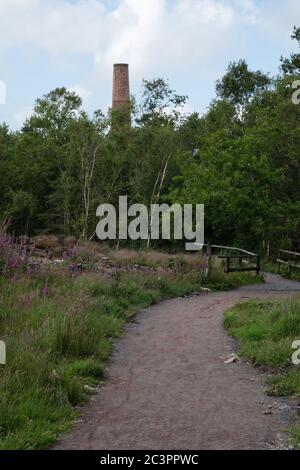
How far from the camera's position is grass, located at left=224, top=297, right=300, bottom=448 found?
7191 millimetres

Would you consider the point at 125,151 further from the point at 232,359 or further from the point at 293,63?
the point at 232,359

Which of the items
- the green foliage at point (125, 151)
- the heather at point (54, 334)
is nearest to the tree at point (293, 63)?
the green foliage at point (125, 151)

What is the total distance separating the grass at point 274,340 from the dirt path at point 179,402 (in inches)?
8.1

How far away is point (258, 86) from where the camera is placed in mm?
43031

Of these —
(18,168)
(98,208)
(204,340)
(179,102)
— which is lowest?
(204,340)

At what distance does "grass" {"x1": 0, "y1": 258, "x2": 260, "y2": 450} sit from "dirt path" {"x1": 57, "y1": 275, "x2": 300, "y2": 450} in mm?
243

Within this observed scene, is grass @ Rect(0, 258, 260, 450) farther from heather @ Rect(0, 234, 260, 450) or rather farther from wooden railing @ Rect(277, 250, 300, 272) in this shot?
wooden railing @ Rect(277, 250, 300, 272)

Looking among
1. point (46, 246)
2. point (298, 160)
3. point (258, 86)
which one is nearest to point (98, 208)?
point (46, 246)

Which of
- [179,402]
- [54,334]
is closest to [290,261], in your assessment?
[54,334]

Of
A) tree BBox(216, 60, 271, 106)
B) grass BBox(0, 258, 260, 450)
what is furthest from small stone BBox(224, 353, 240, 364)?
tree BBox(216, 60, 271, 106)

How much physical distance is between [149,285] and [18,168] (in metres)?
23.4

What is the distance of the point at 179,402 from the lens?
262 inches

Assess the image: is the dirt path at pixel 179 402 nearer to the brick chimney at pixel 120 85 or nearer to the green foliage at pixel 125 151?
the green foliage at pixel 125 151

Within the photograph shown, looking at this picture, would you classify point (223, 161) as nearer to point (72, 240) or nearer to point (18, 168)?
point (72, 240)
